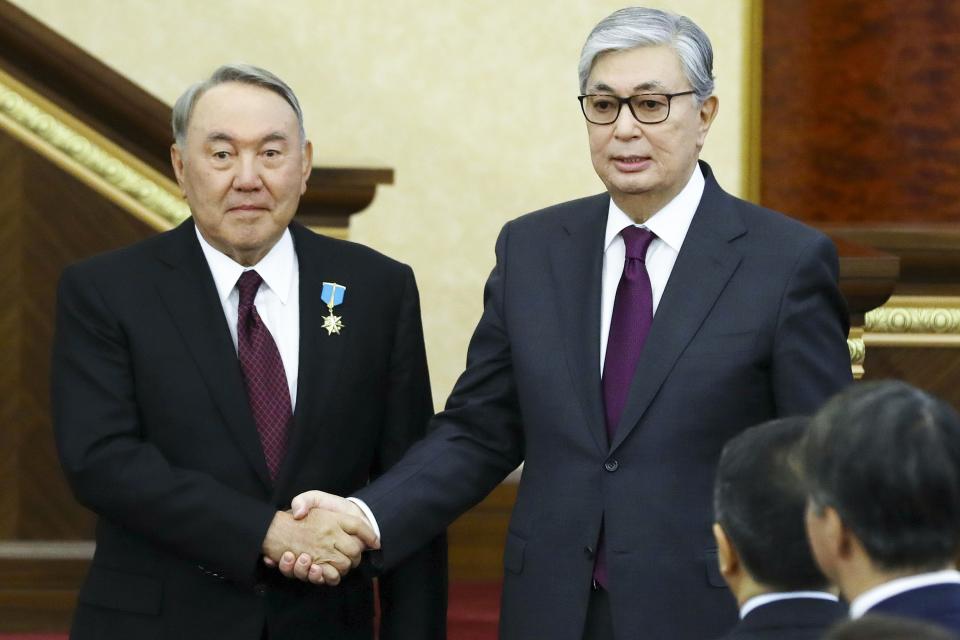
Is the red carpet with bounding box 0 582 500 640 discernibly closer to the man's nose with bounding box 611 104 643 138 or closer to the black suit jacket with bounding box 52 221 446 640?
the black suit jacket with bounding box 52 221 446 640

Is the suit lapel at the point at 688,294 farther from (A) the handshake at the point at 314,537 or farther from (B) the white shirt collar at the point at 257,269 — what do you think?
(B) the white shirt collar at the point at 257,269

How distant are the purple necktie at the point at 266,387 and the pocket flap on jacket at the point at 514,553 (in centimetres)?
42

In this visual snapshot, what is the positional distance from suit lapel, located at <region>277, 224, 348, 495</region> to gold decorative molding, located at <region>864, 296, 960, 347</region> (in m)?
2.22

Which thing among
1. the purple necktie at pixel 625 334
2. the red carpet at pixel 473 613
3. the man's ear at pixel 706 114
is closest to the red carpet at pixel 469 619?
the red carpet at pixel 473 613

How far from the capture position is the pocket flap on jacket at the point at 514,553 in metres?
3.10

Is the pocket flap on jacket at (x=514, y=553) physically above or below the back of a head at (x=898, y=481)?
below

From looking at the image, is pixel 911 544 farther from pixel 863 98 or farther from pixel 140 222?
pixel 863 98

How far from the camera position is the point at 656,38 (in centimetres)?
309

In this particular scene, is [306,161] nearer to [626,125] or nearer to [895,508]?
[626,125]

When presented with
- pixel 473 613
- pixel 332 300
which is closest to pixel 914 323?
pixel 473 613

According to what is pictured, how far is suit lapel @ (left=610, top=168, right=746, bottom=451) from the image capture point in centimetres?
301

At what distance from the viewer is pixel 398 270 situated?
338 cm

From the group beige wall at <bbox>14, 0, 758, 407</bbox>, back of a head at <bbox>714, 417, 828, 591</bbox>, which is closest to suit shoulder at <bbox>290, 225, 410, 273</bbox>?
back of a head at <bbox>714, 417, 828, 591</bbox>

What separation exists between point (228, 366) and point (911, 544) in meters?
1.42
